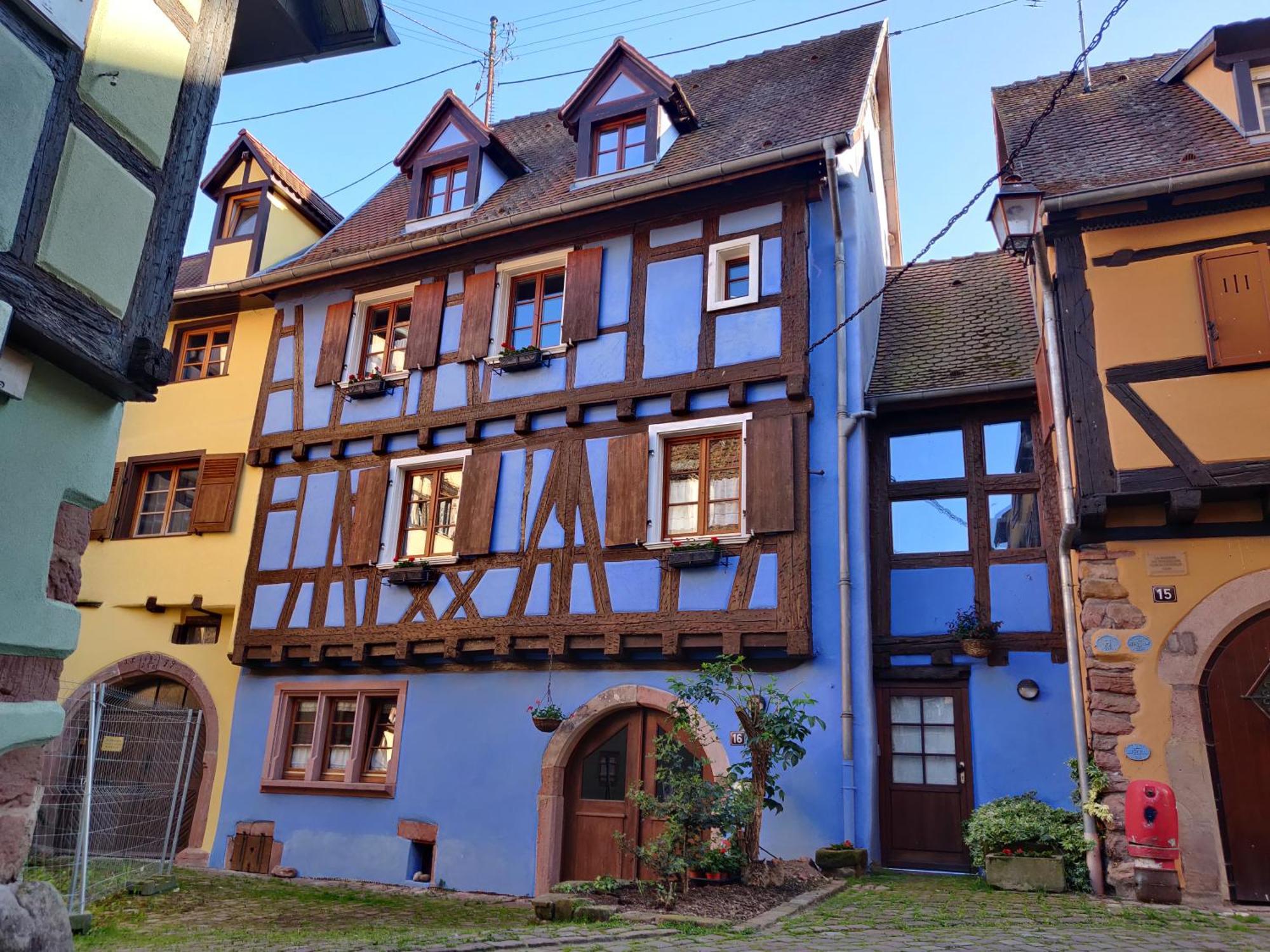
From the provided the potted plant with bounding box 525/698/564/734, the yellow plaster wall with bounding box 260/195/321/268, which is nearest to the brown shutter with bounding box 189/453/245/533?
the yellow plaster wall with bounding box 260/195/321/268

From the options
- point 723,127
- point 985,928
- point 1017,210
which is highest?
point 723,127

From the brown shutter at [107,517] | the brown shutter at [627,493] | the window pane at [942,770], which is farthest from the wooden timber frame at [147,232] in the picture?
the brown shutter at [107,517]

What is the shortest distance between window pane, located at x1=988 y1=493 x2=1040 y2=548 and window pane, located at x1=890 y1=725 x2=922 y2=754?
6.45ft

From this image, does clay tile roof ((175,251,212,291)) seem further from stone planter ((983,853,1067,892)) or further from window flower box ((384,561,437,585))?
stone planter ((983,853,1067,892))

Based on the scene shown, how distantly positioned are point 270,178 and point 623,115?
18.8ft

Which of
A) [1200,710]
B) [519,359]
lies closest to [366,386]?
[519,359]

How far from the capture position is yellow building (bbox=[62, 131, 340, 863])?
42.8 feet

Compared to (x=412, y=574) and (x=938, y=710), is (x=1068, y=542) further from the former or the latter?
(x=412, y=574)

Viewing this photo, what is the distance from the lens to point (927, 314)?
41.7ft

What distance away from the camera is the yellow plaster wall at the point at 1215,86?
973cm

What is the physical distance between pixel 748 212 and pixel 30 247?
8.23m

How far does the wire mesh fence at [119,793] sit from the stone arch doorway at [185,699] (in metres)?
0.06

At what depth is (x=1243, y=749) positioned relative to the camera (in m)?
7.55

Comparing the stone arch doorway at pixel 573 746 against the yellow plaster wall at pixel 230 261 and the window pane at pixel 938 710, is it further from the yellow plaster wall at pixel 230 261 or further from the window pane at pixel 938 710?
the yellow plaster wall at pixel 230 261
